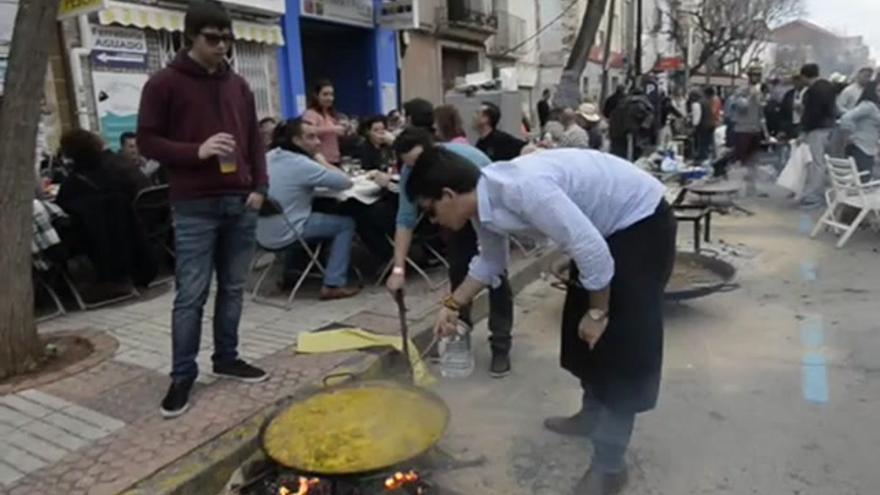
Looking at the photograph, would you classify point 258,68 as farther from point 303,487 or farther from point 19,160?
point 303,487

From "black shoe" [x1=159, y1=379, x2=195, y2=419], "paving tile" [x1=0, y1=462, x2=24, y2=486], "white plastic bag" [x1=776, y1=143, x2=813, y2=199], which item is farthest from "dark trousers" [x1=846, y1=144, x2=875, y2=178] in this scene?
"paving tile" [x1=0, y1=462, x2=24, y2=486]

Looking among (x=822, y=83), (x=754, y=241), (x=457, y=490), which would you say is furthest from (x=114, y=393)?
(x=822, y=83)

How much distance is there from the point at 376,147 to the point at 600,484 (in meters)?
5.38

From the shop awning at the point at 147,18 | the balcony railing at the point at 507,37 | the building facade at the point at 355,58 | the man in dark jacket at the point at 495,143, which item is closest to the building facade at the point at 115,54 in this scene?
the shop awning at the point at 147,18

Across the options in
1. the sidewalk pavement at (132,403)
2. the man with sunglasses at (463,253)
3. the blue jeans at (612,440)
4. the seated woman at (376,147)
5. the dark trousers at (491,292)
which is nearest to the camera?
the blue jeans at (612,440)

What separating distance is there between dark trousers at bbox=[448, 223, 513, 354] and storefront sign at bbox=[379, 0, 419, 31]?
37.9 ft

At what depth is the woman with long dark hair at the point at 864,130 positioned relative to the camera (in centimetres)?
788

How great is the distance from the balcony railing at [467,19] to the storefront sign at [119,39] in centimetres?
1080

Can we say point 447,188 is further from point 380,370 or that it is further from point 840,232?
point 840,232

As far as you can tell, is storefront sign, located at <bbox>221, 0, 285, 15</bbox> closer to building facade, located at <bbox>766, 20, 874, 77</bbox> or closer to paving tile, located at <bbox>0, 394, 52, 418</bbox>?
paving tile, located at <bbox>0, 394, 52, 418</bbox>

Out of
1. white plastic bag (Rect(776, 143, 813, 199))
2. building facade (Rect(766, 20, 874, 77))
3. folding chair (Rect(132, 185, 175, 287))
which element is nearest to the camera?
folding chair (Rect(132, 185, 175, 287))

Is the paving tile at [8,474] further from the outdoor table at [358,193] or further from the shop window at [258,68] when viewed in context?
the shop window at [258,68]

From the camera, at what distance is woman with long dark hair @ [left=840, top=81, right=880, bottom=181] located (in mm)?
7879

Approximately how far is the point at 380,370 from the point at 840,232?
5.92 m
